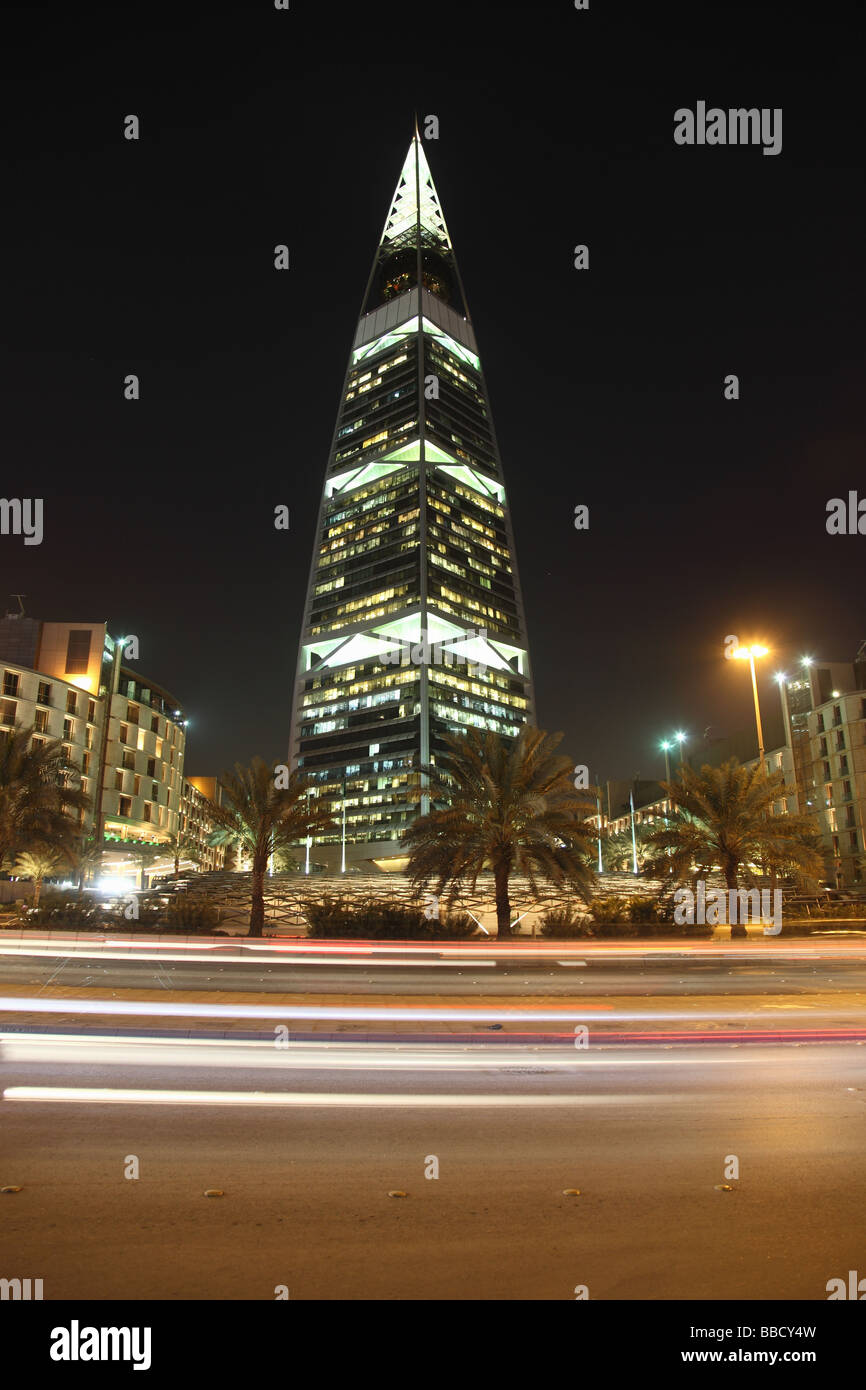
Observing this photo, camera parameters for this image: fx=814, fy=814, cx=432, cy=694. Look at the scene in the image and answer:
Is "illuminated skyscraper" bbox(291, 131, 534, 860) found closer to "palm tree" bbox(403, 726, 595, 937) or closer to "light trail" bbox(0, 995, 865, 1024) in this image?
"palm tree" bbox(403, 726, 595, 937)

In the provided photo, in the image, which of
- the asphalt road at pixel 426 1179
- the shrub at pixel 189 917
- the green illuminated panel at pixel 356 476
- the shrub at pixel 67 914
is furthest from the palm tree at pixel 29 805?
the green illuminated panel at pixel 356 476

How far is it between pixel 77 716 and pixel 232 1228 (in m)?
73.5

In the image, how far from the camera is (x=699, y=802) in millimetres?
31219

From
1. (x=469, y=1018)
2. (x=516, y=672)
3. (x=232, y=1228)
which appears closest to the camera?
(x=232, y=1228)

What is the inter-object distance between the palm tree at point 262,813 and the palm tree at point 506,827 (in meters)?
4.33

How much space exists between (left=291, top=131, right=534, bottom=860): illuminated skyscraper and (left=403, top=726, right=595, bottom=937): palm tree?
9271cm

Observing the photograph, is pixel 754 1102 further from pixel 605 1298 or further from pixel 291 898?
pixel 291 898

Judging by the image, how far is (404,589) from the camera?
14488 cm

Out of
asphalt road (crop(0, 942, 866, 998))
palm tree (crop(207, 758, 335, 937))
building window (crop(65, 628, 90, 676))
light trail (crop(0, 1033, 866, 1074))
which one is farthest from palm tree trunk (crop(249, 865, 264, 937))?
building window (crop(65, 628, 90, 676))

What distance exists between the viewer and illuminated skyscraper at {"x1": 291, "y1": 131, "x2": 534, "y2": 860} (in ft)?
440

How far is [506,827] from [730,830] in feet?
28.4

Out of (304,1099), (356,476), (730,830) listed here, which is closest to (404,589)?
(356,476)

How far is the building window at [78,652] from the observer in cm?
7519
